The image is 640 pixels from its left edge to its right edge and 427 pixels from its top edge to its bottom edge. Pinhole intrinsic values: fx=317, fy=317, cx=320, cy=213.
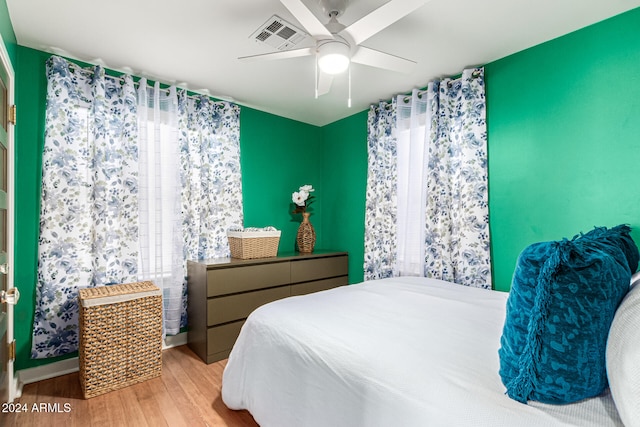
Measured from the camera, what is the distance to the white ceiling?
190cm

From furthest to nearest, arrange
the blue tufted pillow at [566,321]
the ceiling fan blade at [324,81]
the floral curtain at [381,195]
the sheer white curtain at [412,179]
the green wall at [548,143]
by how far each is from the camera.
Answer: the floral curtain at [381,195] < the sheer white curtain at [412,179] < the ceiling fan blade at [324,81] < the green wall at [548,143] < the blue tufted pillow at [566,321]

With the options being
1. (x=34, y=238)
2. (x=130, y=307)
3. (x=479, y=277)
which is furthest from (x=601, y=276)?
(x=34, y=238)

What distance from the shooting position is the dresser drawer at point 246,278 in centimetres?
276

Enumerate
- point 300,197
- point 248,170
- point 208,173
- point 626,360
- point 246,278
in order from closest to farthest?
point 626,360 → point 246,278 → point 208,173 → point 248,170 → point 300,197

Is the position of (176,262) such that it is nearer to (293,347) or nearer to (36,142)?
(36,142)

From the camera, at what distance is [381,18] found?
1.55 m

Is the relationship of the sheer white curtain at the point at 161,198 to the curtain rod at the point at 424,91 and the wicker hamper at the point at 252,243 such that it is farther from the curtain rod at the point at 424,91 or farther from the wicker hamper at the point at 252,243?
the curtain rod at the point at 424,91

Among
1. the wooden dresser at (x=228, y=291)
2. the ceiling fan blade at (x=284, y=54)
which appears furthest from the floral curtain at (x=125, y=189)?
the ceiling fan blade at (x=284, y=54)

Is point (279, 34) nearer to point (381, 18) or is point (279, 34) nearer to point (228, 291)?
point (381, 18)

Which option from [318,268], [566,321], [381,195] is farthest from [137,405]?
[381,195]

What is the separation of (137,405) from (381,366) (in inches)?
72.1

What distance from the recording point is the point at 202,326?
2.79 meters

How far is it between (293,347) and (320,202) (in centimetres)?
288

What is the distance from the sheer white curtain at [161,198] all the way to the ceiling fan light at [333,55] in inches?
69.8
